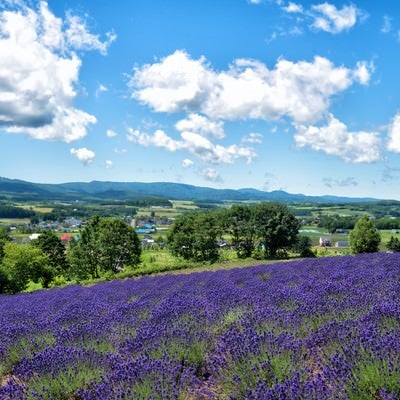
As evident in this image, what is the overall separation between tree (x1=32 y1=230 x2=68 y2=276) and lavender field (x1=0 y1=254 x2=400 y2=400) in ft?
155

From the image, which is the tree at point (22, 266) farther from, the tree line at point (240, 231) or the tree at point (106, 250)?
the tree line at point (240, 231)

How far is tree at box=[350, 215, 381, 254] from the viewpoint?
134ft

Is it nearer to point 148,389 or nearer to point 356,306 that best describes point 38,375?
point 148,389

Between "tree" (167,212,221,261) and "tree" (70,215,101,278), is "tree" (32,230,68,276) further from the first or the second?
"tree" (167,212,221,261)

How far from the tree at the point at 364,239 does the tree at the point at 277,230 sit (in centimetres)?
623

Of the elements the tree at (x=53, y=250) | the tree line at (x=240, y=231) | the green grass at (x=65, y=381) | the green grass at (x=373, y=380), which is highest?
the green grass at (x=373, y=380)

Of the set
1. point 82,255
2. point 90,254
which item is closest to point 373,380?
point 90,254

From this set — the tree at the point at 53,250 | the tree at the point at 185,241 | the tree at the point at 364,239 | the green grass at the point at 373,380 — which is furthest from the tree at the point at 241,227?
the green grass at the point at 373,380

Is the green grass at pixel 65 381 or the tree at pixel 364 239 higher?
the green grass at pixel 65 381

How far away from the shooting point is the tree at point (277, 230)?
43.9 metres

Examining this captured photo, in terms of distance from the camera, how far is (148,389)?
303cm

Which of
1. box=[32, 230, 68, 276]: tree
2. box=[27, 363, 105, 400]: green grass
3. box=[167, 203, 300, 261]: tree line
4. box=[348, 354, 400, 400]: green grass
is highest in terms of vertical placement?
box=[348, 354, 400, 400]: green grass

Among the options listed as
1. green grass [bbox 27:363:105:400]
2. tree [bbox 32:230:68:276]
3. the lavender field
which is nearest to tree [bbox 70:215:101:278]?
tree [bbox 32:230:68:276]

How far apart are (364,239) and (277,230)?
900 centimetres
